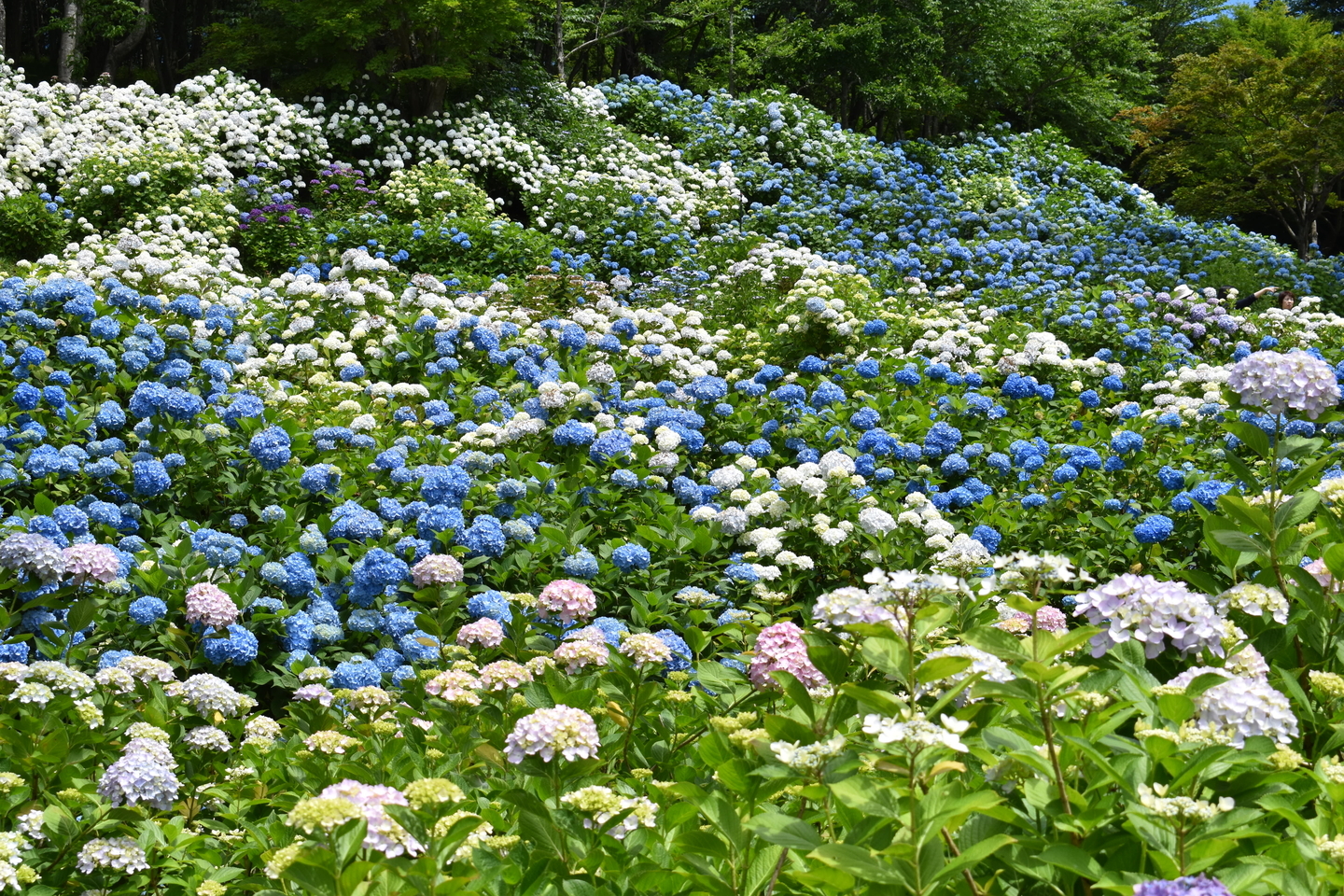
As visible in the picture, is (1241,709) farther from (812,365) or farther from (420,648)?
(812,365)

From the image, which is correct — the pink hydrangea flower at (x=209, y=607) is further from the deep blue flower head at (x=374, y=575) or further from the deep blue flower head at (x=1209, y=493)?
the deep blue flower head at (x=1209, y=493)

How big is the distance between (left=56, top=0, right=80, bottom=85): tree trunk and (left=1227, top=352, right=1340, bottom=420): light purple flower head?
15253 millimetres

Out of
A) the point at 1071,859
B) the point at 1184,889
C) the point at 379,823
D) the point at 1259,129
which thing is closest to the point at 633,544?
the point at 379,823

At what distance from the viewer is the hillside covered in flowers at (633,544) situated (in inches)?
56.4

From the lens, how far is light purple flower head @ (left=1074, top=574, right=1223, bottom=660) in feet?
5.65

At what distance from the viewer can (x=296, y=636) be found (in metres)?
3.43

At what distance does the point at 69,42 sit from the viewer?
1412 cm

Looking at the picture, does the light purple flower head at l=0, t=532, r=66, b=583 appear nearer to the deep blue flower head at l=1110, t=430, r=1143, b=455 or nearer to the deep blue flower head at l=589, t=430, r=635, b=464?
the deep blue flower head at l=589, t=430, r=635, b=464

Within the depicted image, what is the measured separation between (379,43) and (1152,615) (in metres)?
12.7

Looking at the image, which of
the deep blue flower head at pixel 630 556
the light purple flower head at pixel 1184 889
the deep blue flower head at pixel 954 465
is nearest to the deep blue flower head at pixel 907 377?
the deep blue flower head at pixel 954 465

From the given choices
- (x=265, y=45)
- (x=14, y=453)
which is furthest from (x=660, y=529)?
Answer: (x=265, y=45)

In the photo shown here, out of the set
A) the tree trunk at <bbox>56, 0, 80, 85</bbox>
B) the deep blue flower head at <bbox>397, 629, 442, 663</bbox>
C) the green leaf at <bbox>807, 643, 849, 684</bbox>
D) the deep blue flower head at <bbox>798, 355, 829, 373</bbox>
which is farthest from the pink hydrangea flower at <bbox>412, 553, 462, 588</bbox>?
the tree trunk at <bbox>56, 0, 80, 85</bbox>

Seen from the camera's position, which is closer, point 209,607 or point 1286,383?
point 1286,383

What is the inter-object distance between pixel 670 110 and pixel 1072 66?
8728 millimetres
